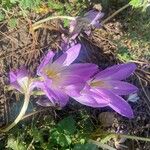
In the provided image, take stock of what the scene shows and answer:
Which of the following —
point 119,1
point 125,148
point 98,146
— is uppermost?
point 119,1

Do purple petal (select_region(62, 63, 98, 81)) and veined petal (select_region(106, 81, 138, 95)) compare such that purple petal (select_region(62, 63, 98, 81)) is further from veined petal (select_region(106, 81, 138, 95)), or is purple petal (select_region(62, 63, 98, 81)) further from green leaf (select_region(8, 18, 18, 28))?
green leaf (select_region(8, 18, 18, 28))

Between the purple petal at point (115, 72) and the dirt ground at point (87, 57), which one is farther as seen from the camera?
the dirt ground at point (87, 57)

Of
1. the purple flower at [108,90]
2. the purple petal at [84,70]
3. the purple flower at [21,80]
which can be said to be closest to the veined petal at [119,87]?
the purple flower at [108,90]

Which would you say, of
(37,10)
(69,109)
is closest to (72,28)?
(37,10)

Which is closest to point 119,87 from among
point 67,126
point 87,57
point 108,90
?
point 108,90

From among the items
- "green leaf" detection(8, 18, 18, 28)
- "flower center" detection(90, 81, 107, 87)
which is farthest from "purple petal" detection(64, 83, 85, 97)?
"green leaf" detection(8, 18, 18, 28)

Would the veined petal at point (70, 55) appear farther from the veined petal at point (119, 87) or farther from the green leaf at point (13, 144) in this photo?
the green leaf at point (13, 144)

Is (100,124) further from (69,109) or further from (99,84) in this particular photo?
(99,84)
